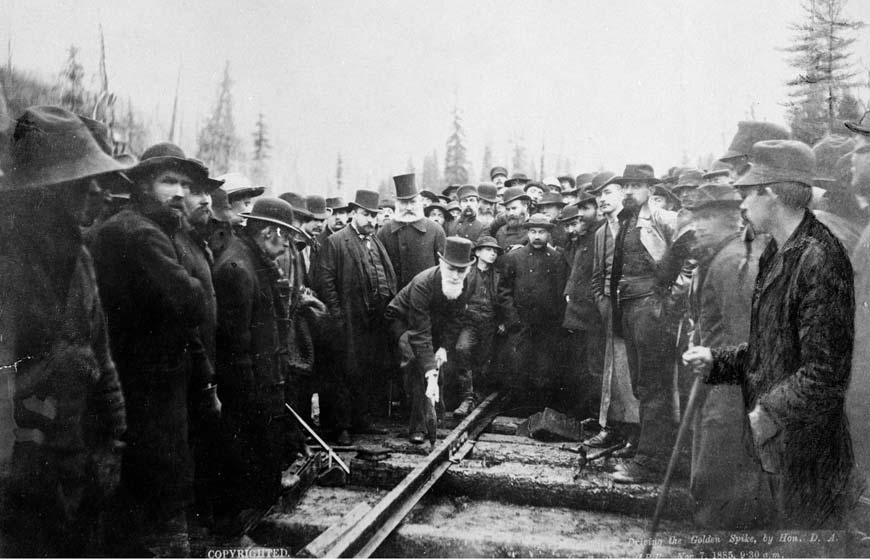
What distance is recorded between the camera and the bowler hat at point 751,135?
14.2 ft

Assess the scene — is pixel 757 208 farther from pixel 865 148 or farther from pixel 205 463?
pixel 205 463

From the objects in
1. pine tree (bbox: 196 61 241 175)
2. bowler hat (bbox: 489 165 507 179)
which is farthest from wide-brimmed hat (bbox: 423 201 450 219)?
pine tree (bbox: 196 61 241 175)

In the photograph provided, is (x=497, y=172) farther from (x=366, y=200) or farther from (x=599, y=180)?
(x=599, y=180)

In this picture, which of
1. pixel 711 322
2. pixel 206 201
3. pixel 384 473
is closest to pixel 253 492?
pixel 384 473

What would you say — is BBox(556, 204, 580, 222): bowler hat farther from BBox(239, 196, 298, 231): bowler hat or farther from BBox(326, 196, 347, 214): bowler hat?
BBox(239, 196, 298, 231): bowler hat

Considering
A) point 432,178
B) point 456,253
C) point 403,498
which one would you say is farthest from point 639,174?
point 432,178

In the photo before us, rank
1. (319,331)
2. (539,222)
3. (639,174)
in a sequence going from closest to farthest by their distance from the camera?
(639,174) → (319,331) → (539,222)

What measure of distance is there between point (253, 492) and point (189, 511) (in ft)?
1.43

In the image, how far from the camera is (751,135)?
14.4 ft

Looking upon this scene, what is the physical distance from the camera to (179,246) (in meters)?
3.45

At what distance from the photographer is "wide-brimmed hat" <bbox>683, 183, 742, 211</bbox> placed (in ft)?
13.8

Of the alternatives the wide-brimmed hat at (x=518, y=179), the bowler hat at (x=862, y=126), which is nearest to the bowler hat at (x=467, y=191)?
the wide-brimmed hat at (x=518, y=179)

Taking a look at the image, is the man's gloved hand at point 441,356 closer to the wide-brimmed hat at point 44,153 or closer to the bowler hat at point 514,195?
the bowler hat at point 514,195

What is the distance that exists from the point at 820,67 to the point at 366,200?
451cm
